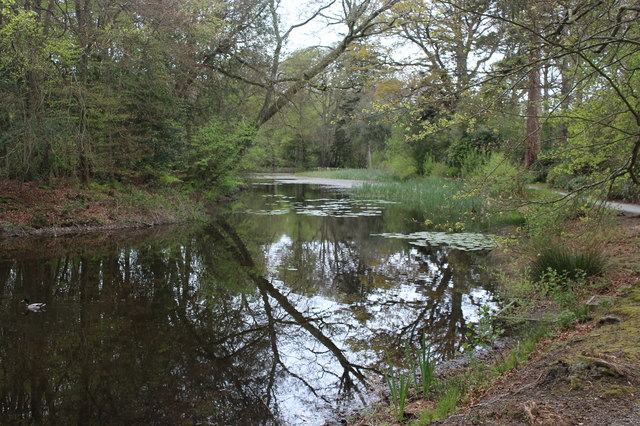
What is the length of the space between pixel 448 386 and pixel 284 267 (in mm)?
5936

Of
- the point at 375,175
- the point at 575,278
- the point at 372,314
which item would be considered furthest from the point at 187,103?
the point at 375,175

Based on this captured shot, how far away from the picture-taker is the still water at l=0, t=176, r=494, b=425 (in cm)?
407

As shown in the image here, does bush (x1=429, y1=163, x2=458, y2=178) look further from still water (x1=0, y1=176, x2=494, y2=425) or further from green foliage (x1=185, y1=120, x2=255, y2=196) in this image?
still water (x1=0, y1=176, x2=494, y2=425)

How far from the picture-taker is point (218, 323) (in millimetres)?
6090

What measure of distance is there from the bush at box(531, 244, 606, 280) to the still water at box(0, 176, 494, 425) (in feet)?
3.55

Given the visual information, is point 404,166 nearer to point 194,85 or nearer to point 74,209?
point 194,85

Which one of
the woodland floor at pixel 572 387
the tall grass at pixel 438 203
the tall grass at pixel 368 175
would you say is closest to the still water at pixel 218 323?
the woodland floor at pixel 572 387

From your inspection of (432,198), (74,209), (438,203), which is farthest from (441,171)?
(74,209)

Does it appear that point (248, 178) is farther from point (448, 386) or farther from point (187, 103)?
point (448, 386)

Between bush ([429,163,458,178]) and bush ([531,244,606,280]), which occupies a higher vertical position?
bush ([429,163,458,178])

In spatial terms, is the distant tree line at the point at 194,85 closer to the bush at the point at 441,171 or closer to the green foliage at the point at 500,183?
the green foliage at the point at 500,183

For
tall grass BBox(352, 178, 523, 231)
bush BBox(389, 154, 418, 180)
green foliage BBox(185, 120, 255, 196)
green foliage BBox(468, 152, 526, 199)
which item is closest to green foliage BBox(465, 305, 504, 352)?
green foliage BBox(468, 152, 526, 199)

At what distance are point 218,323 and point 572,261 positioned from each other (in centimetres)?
505

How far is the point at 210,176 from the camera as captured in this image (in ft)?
64.7
